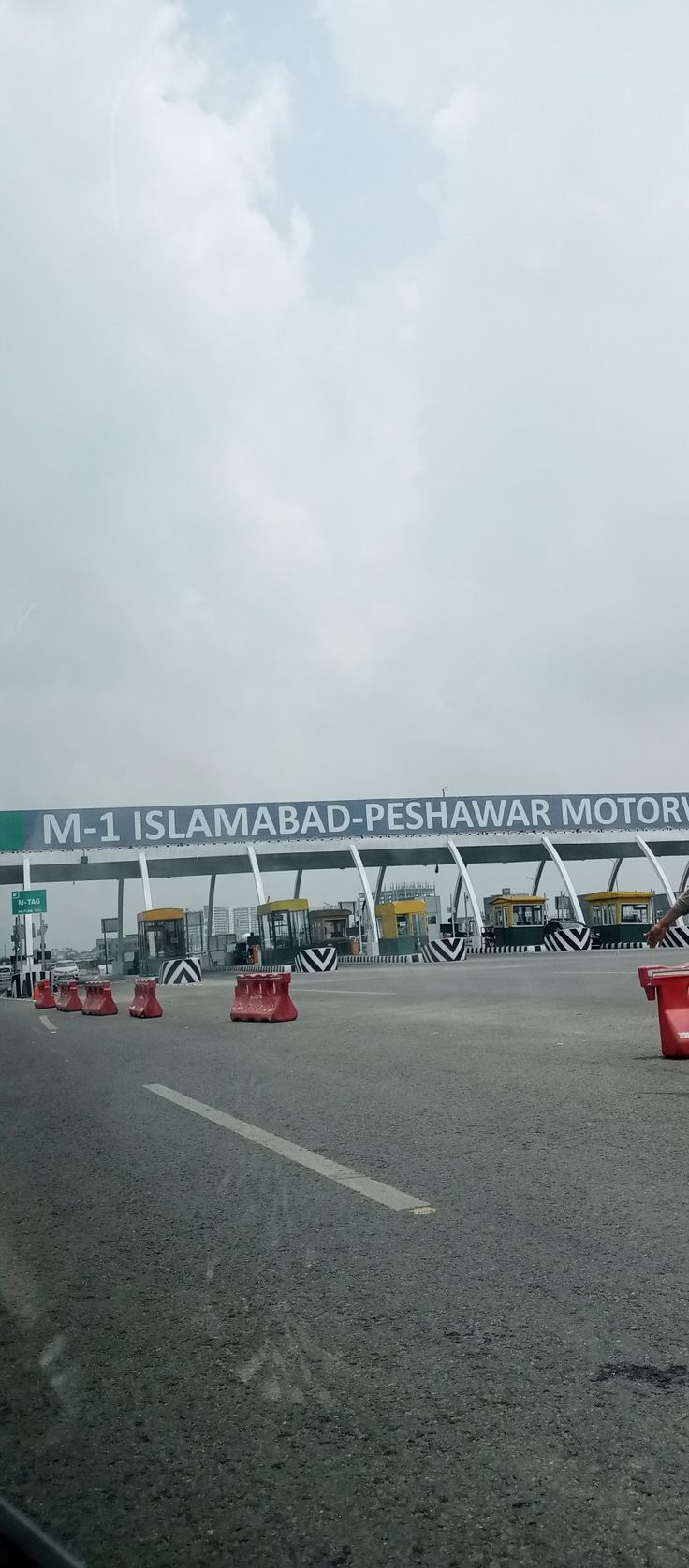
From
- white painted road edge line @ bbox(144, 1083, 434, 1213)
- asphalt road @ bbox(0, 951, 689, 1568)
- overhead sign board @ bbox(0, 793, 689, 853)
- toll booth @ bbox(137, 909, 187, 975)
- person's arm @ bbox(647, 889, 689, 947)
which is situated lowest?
asphalt road @ bbox(0, 951, 689, 1568)

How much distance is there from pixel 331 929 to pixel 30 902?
1186cm

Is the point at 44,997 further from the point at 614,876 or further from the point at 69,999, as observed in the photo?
the point at 614,876

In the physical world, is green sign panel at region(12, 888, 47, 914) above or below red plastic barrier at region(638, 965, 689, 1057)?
above

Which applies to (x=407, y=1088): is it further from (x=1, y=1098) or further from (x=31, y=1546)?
(x=31, y=1546)

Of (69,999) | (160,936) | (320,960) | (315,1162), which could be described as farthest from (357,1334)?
(160,936)

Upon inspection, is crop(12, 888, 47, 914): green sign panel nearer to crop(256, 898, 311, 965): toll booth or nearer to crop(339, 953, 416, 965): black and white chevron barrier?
crop(256, 898, 311, 965): toll booth

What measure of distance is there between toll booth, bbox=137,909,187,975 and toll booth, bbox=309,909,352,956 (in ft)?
17.1

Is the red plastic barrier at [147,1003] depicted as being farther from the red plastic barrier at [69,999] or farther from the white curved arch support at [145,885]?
the white curved arch support at [145,885]

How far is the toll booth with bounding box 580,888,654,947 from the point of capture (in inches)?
1686

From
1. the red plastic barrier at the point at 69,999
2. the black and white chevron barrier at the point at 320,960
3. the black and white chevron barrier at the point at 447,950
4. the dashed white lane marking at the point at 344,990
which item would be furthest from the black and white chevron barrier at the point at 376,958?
the red plastic barrier at the point at 69,999

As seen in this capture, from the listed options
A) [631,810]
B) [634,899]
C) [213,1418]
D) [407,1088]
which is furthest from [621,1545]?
[631,810]

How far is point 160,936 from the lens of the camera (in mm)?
43781

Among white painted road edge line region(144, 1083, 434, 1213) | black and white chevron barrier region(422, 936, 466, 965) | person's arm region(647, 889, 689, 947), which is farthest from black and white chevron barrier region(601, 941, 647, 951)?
white painted road edge line region(144, 1083, 434, 1213)

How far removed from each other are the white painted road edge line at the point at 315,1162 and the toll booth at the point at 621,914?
37175mm
